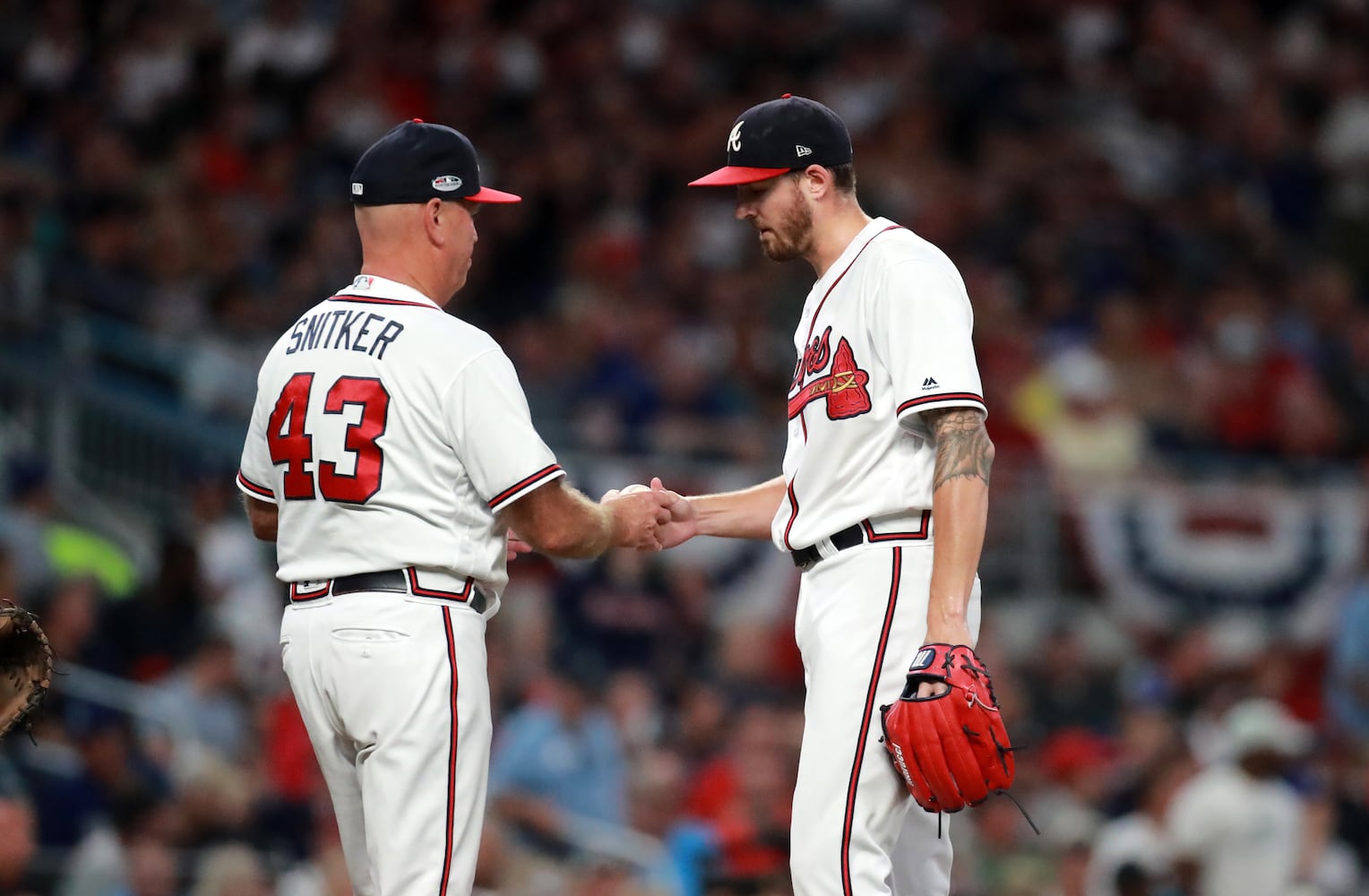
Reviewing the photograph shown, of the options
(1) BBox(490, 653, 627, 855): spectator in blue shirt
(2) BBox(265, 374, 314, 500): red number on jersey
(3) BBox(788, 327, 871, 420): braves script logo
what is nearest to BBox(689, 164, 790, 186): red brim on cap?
(3) BBox(788, 327, 871, 420): braves script logo

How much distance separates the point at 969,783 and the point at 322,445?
162 cm

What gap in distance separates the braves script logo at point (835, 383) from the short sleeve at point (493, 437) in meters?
0.66

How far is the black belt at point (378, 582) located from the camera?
13.8ft

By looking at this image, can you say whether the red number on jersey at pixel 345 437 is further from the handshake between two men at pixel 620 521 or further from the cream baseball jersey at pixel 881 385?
the cream baseball jersey at pixel 881 385

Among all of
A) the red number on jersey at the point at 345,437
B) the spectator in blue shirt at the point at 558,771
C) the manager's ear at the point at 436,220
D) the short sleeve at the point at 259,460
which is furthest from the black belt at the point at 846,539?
the spectator in blue shirt at the point at 558,771

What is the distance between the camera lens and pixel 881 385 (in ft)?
14.0

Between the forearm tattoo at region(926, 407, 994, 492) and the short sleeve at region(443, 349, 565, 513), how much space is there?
86 centimetres

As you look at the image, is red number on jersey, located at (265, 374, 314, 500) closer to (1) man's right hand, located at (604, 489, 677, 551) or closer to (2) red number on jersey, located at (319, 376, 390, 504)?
(2) red number on jersey, located at (319, 376, 390, 504)

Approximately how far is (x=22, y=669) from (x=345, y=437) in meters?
0.90

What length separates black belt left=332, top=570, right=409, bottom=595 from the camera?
419 cm

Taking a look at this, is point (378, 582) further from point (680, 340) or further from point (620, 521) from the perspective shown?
point (680, 340)

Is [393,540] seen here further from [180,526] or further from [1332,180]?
[1332,180]

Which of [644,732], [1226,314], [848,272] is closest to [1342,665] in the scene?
[1226,314]

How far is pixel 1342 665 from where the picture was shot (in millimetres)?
10758
